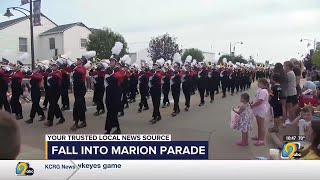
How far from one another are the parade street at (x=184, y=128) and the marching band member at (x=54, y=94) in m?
0.04

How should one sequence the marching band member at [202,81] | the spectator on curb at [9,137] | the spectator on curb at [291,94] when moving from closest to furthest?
the spectator on curb at [9,137] → the spectator on curb at [291,94] → the marching band member at [202,81]

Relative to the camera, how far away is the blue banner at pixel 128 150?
8.34ft

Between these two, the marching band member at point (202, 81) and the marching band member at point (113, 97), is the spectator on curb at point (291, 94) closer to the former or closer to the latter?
the marching band member at point (202, 81)

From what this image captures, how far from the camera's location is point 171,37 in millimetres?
2576

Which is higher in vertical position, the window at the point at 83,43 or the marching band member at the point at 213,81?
the window at the point at 83,43

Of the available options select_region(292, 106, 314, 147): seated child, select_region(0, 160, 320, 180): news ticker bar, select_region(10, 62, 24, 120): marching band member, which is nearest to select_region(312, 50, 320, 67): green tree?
select_region(292, 106, 314, 147): seated child

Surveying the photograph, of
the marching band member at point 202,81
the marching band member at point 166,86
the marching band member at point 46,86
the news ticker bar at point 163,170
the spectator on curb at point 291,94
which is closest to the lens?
the news ticker bar at point 163,170

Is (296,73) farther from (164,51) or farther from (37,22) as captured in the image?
(37,22)

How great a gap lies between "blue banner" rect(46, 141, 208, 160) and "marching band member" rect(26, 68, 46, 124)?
24cm

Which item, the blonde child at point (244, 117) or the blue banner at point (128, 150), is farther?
the blonde child at point (244, 117)

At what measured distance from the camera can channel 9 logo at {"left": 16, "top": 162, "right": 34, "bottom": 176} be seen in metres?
2.57

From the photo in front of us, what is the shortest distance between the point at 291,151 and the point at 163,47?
38.5 inches

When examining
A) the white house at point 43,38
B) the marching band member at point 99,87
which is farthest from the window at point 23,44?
the marching band member at point 99,87

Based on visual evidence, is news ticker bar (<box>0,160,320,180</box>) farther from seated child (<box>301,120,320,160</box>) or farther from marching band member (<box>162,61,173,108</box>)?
marching band member (<box>162,61,173,108</box>)
